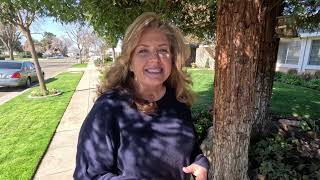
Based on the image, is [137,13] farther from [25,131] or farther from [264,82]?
[25,131]

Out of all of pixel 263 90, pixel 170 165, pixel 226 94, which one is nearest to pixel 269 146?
pixel 263 90

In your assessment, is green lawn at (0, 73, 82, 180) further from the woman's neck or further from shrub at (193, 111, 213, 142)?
the woman's neck

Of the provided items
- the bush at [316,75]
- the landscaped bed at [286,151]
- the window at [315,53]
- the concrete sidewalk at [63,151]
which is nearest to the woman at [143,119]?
the concrete sidewalk at [63,151]

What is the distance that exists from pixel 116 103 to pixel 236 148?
185 centimetres

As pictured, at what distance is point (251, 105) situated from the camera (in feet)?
9.40

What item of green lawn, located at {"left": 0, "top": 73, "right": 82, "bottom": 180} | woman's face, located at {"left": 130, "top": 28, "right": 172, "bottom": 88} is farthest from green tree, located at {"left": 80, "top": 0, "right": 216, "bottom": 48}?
green lawn, located at {"left": 0, "top": 73, "right": 82, "bottom": 180}

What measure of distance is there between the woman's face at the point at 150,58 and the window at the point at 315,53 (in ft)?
62.8

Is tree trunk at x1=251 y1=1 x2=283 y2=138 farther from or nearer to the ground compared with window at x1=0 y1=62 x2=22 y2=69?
farther from the ground

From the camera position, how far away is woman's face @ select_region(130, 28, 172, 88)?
1.86 metres

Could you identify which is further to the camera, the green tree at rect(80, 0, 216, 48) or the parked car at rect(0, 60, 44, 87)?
the parked car at rect(0, 60, 44, 87)

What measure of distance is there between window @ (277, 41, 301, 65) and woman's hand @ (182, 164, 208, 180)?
66.6ft

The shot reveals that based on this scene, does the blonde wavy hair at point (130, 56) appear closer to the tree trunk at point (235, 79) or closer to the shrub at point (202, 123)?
the tree trunk at point (235, 79)

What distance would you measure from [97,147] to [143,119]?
339mm

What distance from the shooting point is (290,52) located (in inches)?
807
